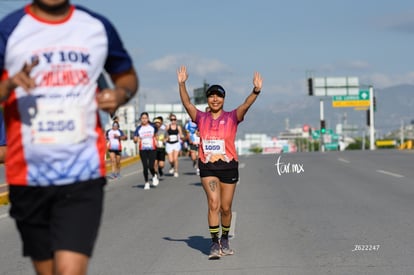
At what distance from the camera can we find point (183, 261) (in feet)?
27.2

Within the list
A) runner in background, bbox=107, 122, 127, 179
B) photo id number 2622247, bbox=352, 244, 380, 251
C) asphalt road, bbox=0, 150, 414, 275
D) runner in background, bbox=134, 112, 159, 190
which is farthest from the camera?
runner in background, bbox=107, 122, 127, 179

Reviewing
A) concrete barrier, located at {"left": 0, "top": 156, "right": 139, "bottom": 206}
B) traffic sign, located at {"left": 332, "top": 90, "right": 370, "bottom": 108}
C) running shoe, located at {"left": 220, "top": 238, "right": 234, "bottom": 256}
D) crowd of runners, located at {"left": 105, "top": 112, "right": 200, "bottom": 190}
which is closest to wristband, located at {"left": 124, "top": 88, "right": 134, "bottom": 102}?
running shoe, located at {"left": 220, "top": 238, "right": 234, "bottom": 256}

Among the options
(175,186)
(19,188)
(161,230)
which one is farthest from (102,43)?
(175,186)

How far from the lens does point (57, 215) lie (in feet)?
12.2

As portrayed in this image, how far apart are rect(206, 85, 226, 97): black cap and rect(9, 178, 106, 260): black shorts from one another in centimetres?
487

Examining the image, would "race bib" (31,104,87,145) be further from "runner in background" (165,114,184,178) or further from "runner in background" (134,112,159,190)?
"runner in background" (165,114,184,178)

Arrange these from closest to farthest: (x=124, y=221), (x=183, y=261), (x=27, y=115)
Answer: (x=27, y=115)
(x=183, y=261)
(x=124, y=221)

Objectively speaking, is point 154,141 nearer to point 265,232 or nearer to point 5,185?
point 5,185

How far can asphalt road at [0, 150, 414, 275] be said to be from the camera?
7.93 m

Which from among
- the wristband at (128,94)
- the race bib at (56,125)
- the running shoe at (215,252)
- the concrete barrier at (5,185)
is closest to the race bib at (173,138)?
the concrete barrier at (5,185)

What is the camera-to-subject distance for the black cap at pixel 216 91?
865 cm

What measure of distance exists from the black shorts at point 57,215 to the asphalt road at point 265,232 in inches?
153

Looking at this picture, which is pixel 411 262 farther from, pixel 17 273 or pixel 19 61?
pixel 19 61

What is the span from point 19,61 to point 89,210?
78 cm
